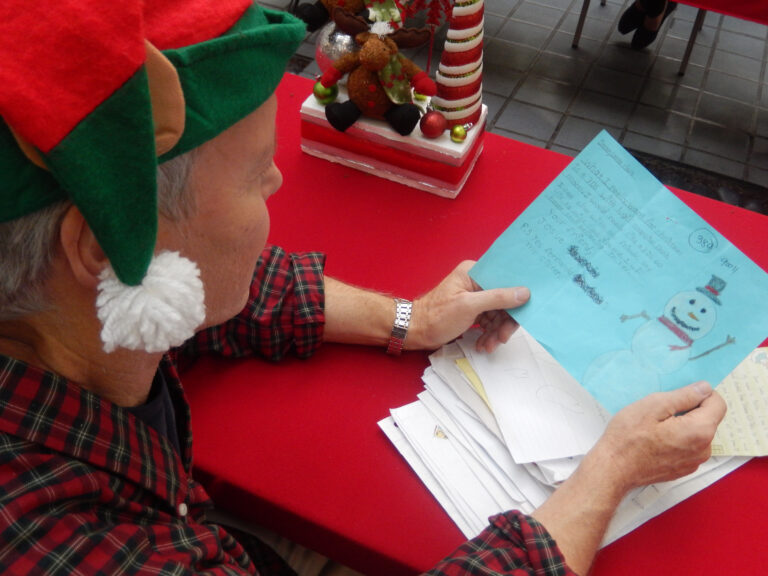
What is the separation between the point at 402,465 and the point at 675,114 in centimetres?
266

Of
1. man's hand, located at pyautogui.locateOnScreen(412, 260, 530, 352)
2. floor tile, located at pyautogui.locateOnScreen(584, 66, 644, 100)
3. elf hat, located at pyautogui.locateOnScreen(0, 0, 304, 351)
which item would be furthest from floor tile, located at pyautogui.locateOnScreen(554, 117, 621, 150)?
elf hat, located at pyautogui.locateOnScreen(0, 0, 304, 351)

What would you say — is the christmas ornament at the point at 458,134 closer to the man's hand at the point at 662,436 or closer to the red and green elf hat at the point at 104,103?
the man's hand at the point at 662,436

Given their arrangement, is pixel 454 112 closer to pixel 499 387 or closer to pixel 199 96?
pixel 499 387

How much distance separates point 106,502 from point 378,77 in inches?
36.0

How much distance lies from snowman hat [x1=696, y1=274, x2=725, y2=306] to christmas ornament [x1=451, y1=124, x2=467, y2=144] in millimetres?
565

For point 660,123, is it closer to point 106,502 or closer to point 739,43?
point 739,43

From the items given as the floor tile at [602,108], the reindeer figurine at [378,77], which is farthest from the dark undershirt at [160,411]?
the floor tile at [602,108]

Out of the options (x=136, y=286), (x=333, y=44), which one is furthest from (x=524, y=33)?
(x=136, y=286)

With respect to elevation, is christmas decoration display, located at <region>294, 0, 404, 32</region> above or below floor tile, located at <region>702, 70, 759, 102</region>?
above

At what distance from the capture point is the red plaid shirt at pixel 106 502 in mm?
599

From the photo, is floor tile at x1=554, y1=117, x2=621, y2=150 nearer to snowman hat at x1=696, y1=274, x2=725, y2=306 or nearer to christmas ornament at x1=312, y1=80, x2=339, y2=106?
christmas ornament at x1=312, y1=80, x2=339, y2=106

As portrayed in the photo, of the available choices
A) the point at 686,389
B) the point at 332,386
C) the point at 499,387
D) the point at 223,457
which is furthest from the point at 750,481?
the point at 223,457

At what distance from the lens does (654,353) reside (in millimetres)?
906

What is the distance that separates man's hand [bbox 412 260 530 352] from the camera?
3.21ft
